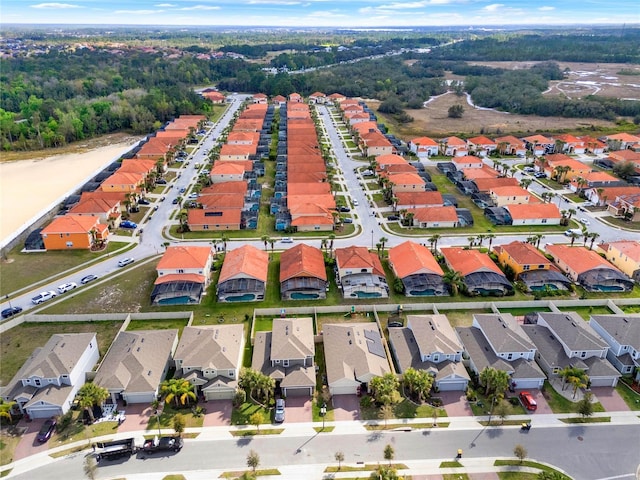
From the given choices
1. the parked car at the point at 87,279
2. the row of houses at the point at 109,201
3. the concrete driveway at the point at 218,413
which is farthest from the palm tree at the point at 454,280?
the row of houses at the point at 109,201

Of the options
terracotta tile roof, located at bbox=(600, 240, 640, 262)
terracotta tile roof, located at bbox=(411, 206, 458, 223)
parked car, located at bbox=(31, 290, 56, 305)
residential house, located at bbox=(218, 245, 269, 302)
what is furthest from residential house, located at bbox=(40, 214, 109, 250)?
terracotta tile roof, located at bbox=(600, 240, 640, 262)

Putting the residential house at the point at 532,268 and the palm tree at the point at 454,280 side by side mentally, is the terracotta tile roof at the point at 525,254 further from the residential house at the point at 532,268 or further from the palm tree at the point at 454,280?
the palm tree at the point at 454,280

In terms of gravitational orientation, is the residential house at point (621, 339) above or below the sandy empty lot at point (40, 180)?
below

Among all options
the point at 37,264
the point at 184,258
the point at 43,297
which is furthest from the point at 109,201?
the point at 184,258

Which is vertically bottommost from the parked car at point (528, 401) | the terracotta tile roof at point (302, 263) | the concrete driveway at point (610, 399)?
the concrete driveway at point (610, 399)

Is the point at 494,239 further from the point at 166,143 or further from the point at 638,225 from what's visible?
the point at 166,143

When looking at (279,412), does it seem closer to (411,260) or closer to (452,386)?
(452,386)

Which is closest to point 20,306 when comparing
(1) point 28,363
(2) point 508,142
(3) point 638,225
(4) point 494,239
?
(1) point 28,363
